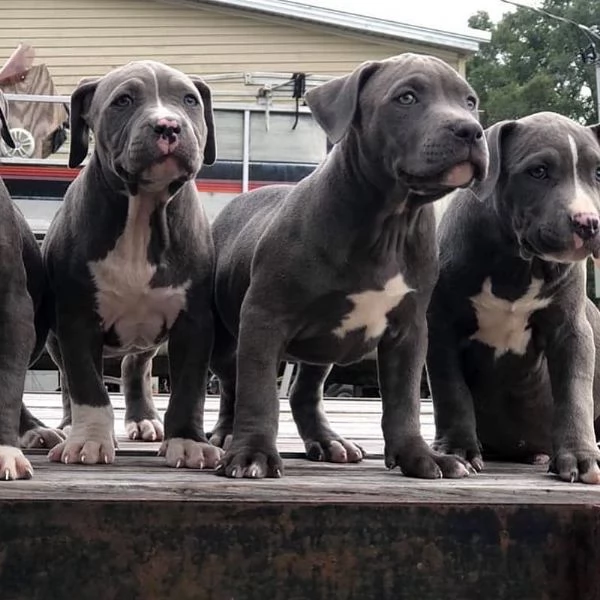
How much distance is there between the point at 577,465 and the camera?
4004 mm

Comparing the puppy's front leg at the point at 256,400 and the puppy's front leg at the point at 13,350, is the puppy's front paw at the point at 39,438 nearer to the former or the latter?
the puppy's front leg at the point at 13,350

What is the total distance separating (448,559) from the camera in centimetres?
311

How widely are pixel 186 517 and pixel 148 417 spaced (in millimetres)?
3073

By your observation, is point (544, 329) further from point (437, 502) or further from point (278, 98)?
point (278, 98)

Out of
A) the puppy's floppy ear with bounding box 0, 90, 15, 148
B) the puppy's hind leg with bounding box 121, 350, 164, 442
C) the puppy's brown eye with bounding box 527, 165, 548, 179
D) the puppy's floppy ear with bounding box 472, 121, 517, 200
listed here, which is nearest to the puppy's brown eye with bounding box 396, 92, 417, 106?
the puppy's floppy ear with bounding box 472, 121, 517, 200

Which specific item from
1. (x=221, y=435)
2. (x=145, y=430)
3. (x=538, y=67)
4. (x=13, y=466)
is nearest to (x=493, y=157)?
(x=221, y=435)

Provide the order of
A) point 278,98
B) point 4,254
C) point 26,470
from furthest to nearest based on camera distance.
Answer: point 278,98, point 4,254, point 26,470

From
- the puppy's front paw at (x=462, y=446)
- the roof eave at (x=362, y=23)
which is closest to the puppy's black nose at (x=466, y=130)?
the puppy's front paw at (x=462, y=446)

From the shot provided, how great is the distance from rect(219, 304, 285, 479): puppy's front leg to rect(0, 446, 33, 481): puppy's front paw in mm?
634

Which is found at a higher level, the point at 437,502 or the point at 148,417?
the point at 437,502

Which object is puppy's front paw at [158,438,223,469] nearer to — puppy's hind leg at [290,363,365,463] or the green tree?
puppy's hind leg at [290,363,365,463]

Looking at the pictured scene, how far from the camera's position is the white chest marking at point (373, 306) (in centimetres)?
418

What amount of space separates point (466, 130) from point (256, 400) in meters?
1.16

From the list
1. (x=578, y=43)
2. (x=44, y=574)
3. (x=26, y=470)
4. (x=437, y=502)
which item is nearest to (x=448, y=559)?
(x=437, y=502)
